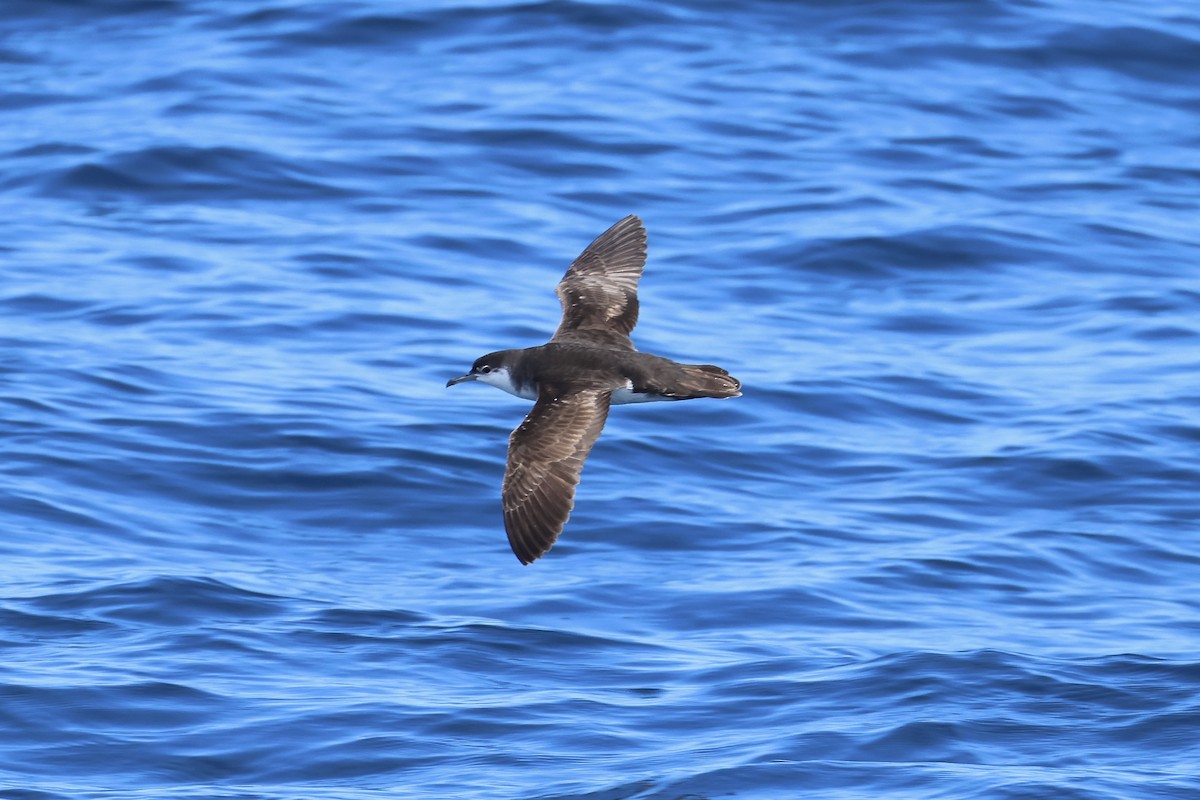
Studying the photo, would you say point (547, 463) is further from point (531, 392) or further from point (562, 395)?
point (531, 392)

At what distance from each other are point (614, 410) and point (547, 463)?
13.0 ft

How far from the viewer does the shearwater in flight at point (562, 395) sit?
24.7ft

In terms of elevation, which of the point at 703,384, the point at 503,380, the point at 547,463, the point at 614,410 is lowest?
the point at 614,410

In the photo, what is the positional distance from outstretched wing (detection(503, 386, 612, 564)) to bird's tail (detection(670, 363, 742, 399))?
0.31 meters

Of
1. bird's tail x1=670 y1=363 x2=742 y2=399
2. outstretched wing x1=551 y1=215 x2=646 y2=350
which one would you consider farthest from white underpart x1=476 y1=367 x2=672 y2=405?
outstretched wing x1=551 y1=215 x2=646 y2=350

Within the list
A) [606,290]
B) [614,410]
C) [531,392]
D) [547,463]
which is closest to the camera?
[547,463]

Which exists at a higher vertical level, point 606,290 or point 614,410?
point 606,290

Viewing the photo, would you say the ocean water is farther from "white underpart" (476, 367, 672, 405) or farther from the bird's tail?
the bird's tail

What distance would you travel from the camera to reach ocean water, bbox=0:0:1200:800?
8.08 metres

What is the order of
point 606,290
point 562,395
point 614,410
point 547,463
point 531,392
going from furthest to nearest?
point 614,410
point 606,290
point 531,392
point 562,395
point 547,463

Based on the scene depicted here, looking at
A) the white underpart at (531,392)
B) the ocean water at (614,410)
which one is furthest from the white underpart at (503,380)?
the ocean water at (614,410)

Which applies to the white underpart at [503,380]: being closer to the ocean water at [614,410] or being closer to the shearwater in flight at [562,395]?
the shearwater in flight at [562,395]

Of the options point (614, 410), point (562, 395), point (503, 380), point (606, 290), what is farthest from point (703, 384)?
point (614, 410)

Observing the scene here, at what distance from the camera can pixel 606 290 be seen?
9.66m
